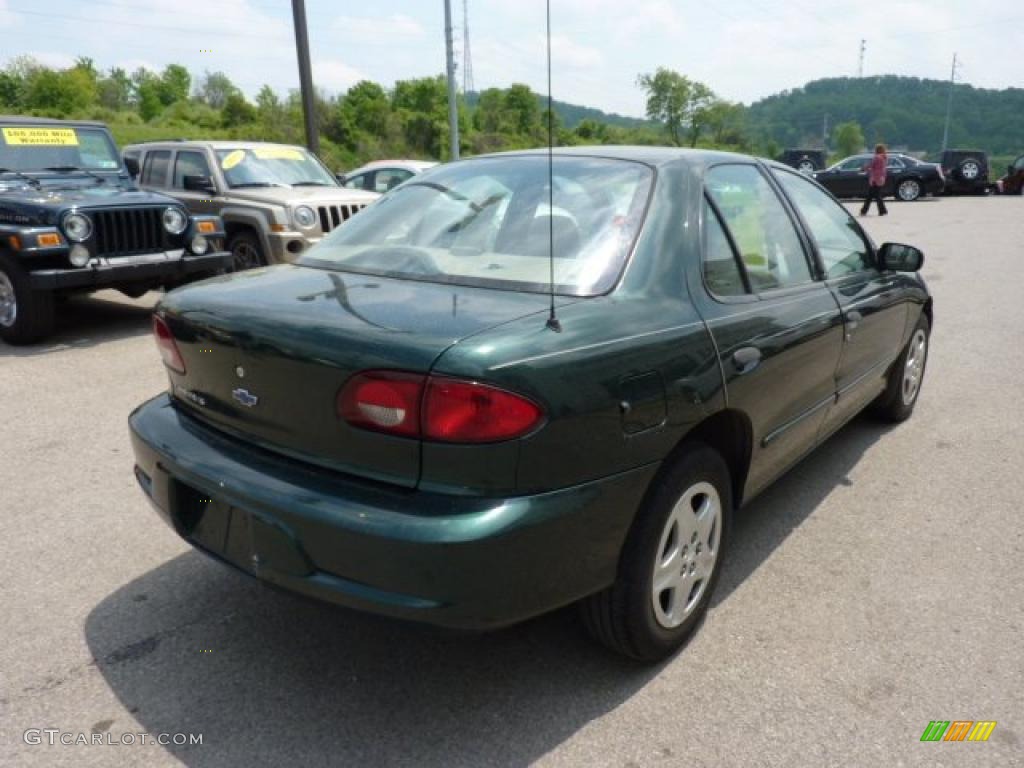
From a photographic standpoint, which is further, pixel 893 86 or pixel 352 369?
pixel 893 86

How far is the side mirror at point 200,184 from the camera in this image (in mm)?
9023

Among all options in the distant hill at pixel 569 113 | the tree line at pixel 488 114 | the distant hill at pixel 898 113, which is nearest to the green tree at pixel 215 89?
the tree line at pixel 488 114

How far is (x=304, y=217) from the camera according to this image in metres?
8.39

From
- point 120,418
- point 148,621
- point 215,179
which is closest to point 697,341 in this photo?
point 148,621

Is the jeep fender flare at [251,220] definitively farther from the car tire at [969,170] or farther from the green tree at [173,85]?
the green tree at [173,85]

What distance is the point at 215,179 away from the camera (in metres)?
9.09

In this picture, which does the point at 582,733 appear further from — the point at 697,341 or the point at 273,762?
the point at 697,341

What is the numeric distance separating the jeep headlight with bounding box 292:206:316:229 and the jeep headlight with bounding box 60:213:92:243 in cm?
207

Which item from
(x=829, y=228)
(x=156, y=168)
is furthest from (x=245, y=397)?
(x=156, y=168)

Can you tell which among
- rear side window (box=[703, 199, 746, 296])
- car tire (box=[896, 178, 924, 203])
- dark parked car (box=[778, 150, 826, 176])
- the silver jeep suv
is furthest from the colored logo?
dark parked car (box=[778, 150, 826, 176])

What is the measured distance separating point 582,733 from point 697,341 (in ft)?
3.90

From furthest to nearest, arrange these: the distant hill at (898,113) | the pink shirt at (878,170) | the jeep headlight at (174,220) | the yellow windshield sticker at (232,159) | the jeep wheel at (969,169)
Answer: the distant hill at (898,113) < the jeep wheel at (969,169) < the pink shirt at (878,170) < the yellow windshield sticker at (232,159) < the jeep headlight at (174,220)

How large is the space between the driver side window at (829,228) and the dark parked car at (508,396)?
1.20 feet

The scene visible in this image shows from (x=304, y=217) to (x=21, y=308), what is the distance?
280cm
